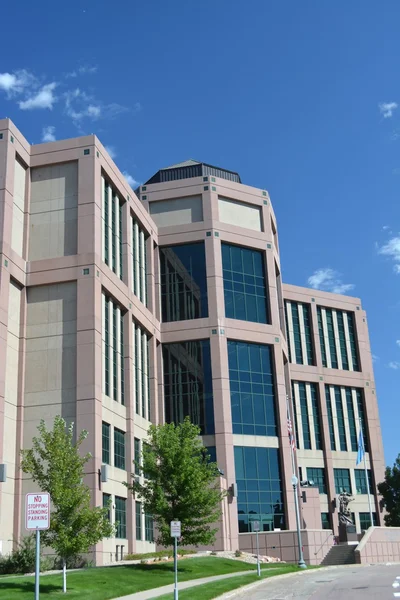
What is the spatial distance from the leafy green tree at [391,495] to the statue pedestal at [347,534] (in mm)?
9627

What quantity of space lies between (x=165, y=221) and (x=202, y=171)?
5.68 m

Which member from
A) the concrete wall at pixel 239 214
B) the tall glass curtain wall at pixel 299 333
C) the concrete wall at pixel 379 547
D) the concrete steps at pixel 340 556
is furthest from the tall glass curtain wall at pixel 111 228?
the tall glass curtain wall at pixel 299 333

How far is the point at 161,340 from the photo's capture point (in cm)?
5697

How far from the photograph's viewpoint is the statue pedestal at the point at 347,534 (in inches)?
2389

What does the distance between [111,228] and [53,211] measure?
4571 mm

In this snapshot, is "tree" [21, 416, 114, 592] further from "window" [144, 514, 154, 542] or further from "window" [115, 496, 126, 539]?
"window" [144, 514, 154, 542]

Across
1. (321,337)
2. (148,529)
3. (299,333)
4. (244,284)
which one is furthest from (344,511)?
(148,529)

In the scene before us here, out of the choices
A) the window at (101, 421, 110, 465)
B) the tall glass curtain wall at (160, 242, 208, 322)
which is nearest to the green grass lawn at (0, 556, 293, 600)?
the window at (101, 421, 110, 465)

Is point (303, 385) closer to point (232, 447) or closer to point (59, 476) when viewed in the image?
point (232, 447)

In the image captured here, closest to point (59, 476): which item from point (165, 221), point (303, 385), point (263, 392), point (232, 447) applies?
point (232, 447)

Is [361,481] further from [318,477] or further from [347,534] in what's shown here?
[347,534]

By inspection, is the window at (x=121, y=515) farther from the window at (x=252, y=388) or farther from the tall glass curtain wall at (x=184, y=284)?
the tall glass curtain wall at (x=184, y=284)

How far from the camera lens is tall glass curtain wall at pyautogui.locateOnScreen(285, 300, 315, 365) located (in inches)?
2958

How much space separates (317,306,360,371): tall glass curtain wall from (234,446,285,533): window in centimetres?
2362
